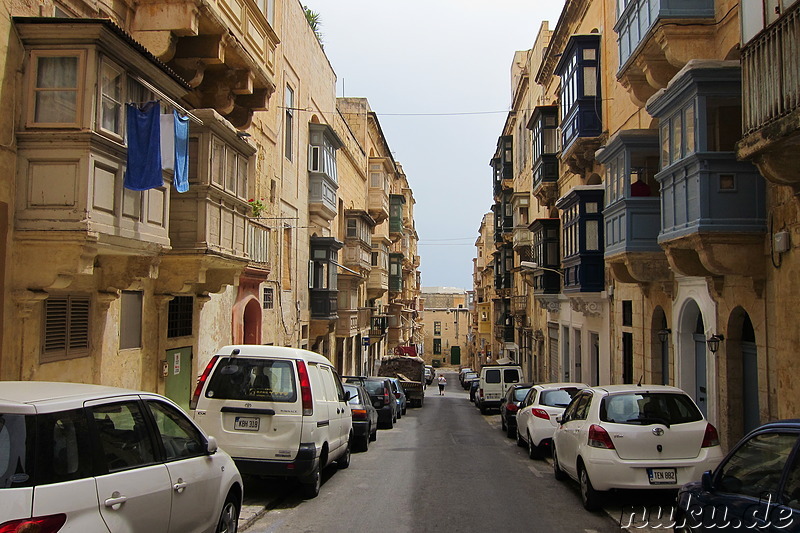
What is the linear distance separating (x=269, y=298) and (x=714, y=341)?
47.2 feet

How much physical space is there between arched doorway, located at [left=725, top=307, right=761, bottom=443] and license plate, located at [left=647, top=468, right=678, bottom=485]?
4.77 metres

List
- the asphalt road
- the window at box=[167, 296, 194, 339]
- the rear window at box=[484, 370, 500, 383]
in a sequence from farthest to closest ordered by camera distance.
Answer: the rear window at box=[484, 370, 500, 383]
the window at box=[167, 296, 194, 339]
the asphalt road

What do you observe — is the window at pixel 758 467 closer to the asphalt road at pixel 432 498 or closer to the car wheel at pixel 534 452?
the asphalt road at pixel 432 498

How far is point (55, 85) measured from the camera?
838cm

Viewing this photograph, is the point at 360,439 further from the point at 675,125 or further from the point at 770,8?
the point at 770,8

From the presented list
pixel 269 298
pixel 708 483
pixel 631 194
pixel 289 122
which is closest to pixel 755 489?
pixel 708 483

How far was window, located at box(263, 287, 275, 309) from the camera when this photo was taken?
22.3 m

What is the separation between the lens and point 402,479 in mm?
10875

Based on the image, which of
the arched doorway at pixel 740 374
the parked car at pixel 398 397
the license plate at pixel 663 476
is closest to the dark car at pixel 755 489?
the license plate at pixel 663 476

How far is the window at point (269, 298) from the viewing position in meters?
22.3

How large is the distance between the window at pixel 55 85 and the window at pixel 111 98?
0.32 meters

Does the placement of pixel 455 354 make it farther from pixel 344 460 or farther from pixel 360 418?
pixel 344 460

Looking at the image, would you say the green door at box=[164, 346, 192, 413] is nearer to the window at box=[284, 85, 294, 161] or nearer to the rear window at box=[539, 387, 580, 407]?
the rear window at box=[539, 387, 580, 407]

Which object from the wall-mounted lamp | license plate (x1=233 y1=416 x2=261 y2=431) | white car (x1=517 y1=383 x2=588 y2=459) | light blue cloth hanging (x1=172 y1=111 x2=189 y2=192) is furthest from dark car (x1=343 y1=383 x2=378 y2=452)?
the wall-mounted lamp
